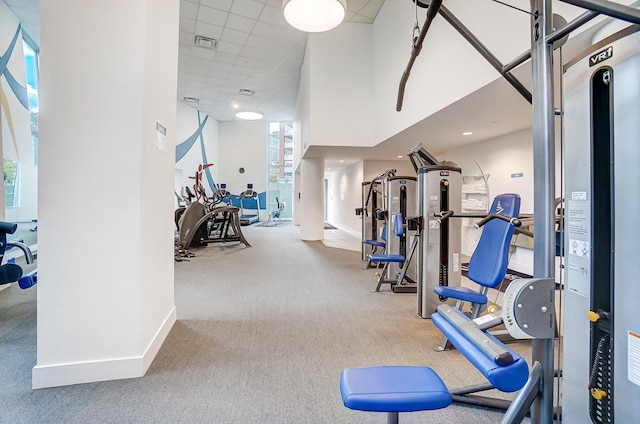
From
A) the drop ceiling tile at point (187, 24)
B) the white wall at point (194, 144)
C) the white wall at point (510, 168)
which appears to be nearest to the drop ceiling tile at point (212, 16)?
the drop ceiling tile at point (187, 24)

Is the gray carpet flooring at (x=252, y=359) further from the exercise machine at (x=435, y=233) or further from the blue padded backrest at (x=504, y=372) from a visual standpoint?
the blue padded backrest at (x=504, y=372)

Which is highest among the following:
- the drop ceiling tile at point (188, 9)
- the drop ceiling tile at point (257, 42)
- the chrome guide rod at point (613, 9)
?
the drop ceiling tile at point (257, 42)

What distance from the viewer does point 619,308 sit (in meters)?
0.96

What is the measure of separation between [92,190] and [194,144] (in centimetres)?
1055

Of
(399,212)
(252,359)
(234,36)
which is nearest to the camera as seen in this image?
(252,359)

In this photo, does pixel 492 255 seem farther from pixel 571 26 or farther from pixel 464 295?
pixel 571 26

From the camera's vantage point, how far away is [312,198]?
8.46m

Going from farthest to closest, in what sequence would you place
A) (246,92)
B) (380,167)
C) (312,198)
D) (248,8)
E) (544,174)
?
(246,92)
(380,167)
(312,198)
(248,8)
(544,174)

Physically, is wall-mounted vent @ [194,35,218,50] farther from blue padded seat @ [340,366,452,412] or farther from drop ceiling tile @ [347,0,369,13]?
blue padded seat @ [340,366,452,412]

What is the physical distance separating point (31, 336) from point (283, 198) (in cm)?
1338

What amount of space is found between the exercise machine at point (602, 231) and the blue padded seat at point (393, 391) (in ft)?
1.69

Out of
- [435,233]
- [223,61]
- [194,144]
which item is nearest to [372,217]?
[435,233]

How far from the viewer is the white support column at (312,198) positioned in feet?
27.7

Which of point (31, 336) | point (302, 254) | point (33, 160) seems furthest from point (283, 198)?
point (31, 336)
